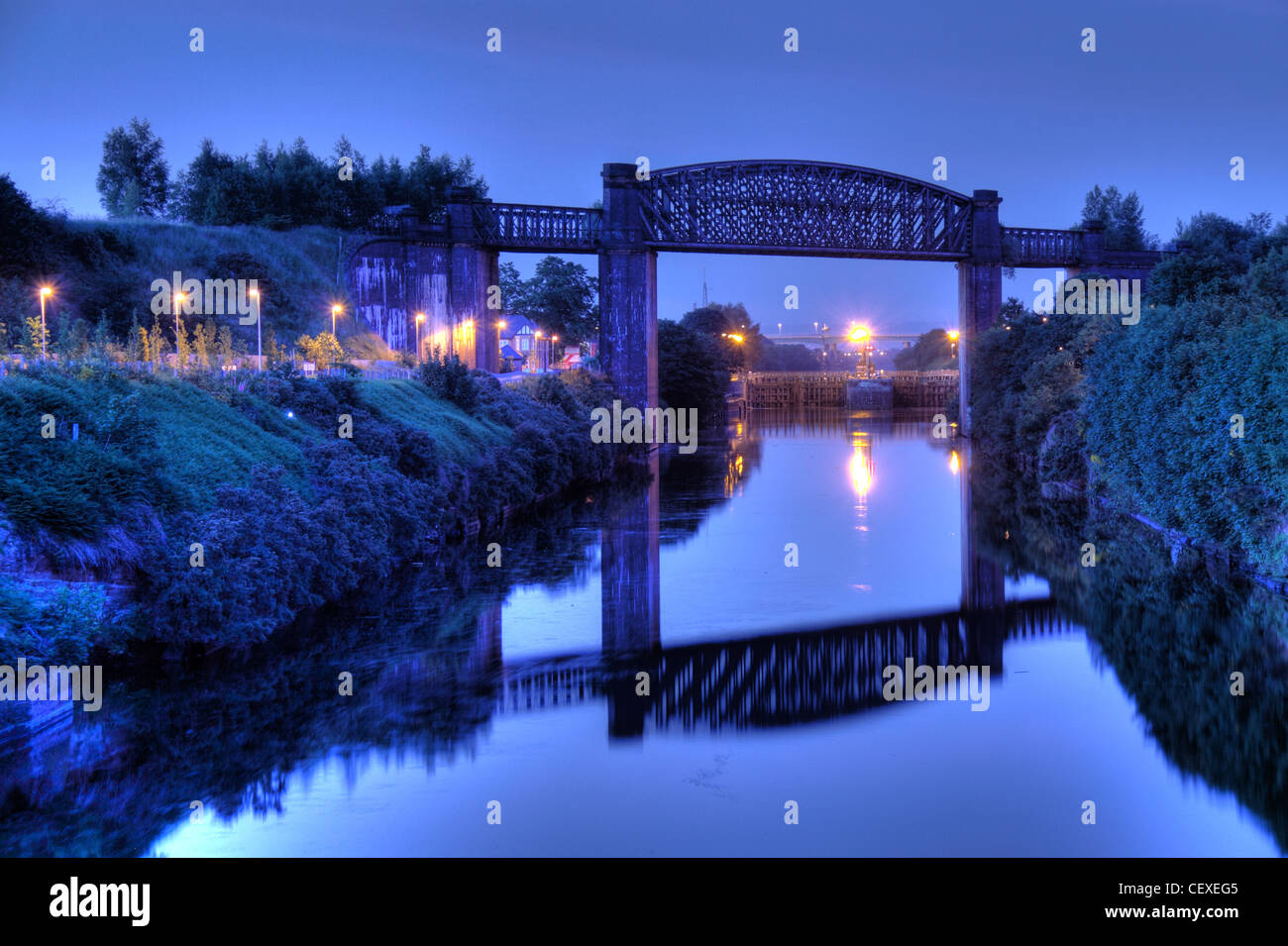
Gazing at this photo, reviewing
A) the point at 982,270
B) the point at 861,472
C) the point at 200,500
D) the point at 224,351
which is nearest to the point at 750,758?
the point at 200,500

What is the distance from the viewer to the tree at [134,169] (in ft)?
251

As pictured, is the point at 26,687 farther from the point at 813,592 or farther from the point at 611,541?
the point at 611,541

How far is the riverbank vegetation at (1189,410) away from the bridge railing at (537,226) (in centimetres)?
2311

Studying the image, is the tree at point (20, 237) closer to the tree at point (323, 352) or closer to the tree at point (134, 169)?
the tree at point (323, 352)

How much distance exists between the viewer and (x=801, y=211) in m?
62.8

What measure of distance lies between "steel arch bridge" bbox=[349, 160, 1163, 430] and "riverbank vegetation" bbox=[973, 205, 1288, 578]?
1586 centimetres

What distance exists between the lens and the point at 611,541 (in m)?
33.1

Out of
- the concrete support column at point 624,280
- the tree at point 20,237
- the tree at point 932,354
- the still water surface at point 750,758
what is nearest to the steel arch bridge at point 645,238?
the concrete support column at point 624,280

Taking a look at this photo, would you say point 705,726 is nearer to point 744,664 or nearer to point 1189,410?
point 744,664

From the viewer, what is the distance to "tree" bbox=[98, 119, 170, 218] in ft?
251

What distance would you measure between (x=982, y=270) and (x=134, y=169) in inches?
2158

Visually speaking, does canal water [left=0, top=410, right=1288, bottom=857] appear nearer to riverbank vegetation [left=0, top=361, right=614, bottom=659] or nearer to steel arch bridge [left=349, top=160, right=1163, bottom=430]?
riverbank vegetation [left=0, top=361, right=614, bottom=659]
